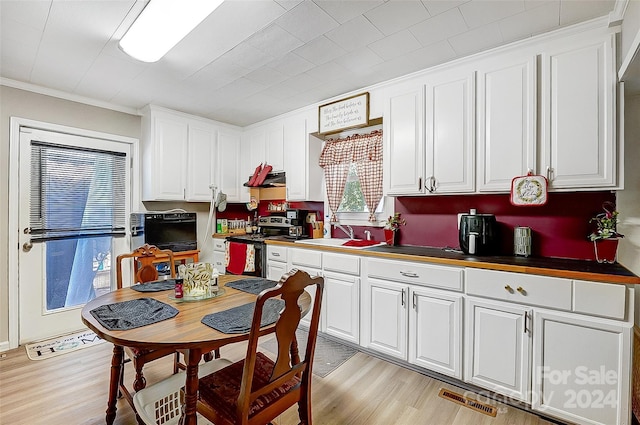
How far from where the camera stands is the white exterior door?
2854 millimetres

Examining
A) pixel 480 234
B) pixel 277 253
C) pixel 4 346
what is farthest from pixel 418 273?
pixel 4 346

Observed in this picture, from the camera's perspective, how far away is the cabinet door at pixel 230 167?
13.4ft

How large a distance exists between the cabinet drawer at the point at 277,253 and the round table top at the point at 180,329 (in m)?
1.45

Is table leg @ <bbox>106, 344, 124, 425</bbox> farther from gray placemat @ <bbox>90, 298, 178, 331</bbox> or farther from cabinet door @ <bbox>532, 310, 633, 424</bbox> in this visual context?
cabinet door @ <bbox>532, 310, 633, 424</bbox>

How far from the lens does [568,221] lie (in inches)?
84.8

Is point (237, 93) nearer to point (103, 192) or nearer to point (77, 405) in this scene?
point (103, 192)

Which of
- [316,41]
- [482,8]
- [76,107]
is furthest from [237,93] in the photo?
[482,8]

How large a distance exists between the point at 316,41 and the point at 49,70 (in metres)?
2.35

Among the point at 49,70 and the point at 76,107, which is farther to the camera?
the point at 76,107

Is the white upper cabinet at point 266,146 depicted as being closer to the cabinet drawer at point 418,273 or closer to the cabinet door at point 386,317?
the cabinet drawer at point 418,273

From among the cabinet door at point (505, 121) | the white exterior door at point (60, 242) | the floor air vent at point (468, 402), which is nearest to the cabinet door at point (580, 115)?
the cabinet door at point (505, 121)

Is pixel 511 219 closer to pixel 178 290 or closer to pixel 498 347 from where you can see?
pixel 498 347

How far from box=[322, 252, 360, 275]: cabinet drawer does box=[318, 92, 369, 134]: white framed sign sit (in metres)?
1.33

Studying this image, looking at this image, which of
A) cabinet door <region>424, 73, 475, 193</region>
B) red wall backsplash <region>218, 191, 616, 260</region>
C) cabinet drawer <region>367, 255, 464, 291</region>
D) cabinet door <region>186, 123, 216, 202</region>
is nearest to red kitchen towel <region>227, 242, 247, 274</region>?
cabinet door <region>186, 123, 216, 202</region>
